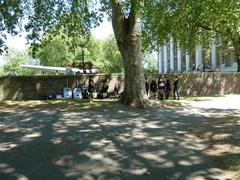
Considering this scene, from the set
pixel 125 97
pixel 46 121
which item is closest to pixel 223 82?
pixel 125 97

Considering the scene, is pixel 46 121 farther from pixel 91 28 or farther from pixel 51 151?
pixel 91 28

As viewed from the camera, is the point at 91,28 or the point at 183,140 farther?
the point at 91,28

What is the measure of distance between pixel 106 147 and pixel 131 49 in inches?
551

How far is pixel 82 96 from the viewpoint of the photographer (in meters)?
34.8

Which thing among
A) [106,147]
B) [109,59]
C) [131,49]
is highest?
[109,59]

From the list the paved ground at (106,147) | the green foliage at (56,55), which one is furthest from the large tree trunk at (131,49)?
the green foliage at (56,55)

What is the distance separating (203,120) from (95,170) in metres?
10.4

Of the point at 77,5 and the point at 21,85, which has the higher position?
the point at 77,5

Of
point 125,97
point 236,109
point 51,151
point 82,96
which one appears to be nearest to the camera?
point 51,151

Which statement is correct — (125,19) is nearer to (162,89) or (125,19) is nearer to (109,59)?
(162,89)

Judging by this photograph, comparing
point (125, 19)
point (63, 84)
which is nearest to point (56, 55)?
point (63, 84)

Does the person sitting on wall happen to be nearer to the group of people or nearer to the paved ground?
the group of people

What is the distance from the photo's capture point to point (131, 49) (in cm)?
2612

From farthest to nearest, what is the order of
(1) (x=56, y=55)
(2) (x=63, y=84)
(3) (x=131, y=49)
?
(1) (x=56, y=55)
(2) (x=63, y=84)
(3) (x=131, y=49)
